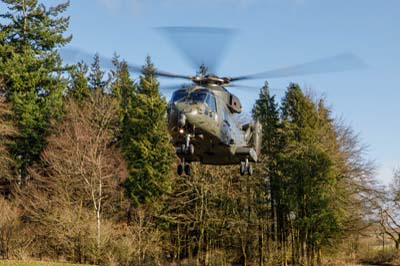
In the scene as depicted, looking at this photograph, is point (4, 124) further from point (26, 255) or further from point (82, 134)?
point (26, 255)

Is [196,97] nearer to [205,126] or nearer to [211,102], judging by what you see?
[211,102]

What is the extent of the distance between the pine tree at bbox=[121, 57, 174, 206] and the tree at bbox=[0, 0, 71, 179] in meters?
4.95

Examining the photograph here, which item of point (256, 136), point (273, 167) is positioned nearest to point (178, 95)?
point (256, 136)

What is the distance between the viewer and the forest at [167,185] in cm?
2227

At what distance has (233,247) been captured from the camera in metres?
26.0

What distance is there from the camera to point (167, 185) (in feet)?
80.3

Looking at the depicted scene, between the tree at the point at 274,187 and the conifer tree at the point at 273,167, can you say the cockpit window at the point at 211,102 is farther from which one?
the tree at the point at 274,187

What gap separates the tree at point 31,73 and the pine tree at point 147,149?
495 cm

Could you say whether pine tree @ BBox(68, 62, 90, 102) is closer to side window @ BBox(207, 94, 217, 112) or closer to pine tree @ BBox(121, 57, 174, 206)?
pine tree @ BBox(121, 57, 174, 206)

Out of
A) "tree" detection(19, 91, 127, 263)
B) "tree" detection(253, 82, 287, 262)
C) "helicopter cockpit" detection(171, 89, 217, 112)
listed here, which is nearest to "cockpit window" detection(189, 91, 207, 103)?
"helicopter cockpit" detection(171, 89, 217, 112)

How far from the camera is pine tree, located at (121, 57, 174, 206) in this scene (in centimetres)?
2436

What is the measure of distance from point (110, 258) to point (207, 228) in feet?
24.7

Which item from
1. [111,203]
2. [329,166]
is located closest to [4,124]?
[111,203]

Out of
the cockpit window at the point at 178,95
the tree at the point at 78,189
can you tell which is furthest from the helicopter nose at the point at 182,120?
the tree at the point at 78,189
